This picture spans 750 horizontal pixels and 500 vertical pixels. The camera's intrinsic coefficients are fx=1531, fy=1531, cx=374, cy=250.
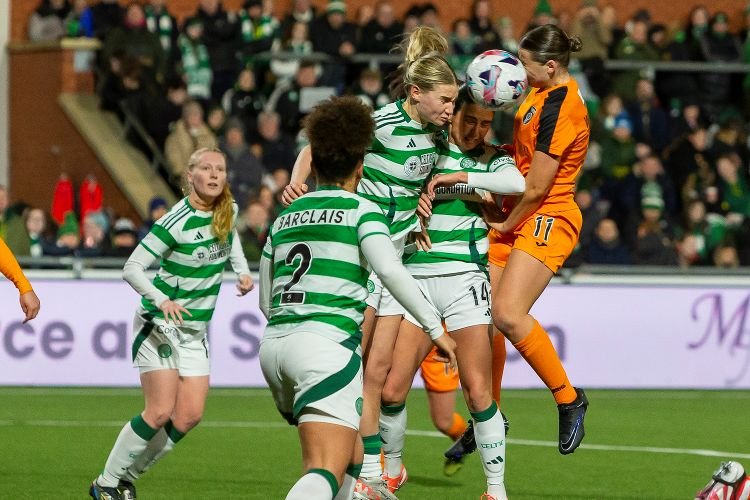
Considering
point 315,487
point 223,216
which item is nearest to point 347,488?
point 315,487

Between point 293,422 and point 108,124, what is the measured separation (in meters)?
14.1

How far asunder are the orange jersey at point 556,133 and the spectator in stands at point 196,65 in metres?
11.0

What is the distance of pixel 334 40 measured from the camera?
19547 mm

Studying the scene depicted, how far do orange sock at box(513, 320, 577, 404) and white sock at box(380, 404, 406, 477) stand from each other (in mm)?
806

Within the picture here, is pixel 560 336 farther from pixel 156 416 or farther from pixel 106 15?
pixel 106 15

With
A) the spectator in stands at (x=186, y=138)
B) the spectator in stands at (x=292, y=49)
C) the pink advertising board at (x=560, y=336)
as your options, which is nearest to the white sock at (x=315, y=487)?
the pink advertising board at (x=560, y=336)

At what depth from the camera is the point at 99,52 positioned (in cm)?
Result: 1956

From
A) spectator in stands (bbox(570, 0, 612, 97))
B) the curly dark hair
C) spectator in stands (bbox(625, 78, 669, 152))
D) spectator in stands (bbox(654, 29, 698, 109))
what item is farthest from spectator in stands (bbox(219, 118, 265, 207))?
the curly dark hair

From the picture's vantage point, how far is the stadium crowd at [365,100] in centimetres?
1797

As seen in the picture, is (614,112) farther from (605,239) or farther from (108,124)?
(108,124)

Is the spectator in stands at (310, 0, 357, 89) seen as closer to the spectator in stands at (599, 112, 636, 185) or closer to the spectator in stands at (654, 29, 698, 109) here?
the spectator in stands at (599, 112, 636, 185)

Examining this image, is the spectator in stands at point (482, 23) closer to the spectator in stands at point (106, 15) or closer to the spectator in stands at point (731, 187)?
the spectator in stands at point (731, 187)

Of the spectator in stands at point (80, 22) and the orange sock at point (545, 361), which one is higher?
the orange sock at point (545, 361)

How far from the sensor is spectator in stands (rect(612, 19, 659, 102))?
801 inches
